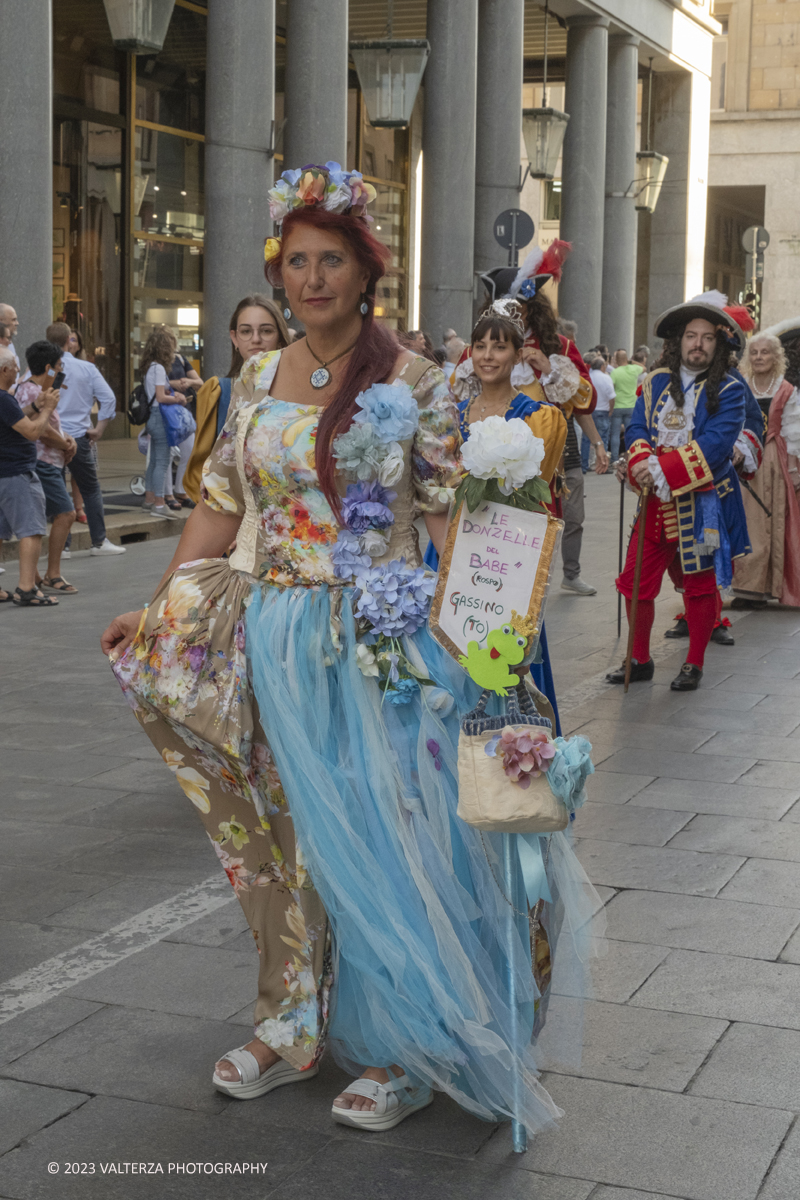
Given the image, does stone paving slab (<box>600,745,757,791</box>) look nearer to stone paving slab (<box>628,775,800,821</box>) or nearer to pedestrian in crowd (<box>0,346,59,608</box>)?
stone paving slab (<box>628,775,800,821</box>)

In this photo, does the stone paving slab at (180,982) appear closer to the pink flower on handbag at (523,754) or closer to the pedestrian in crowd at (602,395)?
the pink flower on handbag at (523,754)

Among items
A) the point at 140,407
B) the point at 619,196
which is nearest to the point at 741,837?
the point at 140,407

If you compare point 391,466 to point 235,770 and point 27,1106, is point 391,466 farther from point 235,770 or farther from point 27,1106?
point 27,1106

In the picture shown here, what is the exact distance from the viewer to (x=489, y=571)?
3.04m

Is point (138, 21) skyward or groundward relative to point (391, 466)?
skyward

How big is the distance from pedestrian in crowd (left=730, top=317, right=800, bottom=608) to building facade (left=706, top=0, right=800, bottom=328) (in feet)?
114

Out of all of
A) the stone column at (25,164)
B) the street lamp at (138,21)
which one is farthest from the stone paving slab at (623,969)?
the street lamp at (138,21)

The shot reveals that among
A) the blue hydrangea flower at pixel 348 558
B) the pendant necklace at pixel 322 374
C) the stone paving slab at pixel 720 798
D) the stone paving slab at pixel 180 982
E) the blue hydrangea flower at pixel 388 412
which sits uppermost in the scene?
the pendant necklace at pixel 322 374

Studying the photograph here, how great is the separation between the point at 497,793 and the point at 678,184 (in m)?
32.2

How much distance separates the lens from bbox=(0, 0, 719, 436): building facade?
1599 centimetres

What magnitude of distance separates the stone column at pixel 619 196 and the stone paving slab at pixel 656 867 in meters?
24.0

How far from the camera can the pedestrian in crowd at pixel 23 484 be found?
33.7 ft

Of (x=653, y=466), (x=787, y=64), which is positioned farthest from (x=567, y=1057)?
(x=787, y=64)

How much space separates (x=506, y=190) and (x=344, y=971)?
66.8 ft
